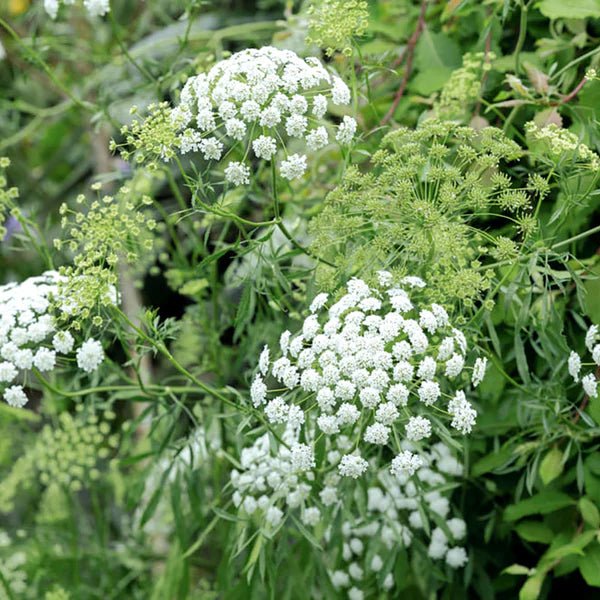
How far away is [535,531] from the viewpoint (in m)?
1.62

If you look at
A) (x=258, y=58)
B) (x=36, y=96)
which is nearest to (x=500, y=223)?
(x=258, y=58)

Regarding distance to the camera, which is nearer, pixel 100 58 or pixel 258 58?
pixel 258 58

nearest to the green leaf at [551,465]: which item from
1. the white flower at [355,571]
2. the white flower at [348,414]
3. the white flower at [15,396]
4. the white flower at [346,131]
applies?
the white flower at [355,571]

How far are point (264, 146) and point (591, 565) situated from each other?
1.03 m

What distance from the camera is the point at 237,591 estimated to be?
5.46ft

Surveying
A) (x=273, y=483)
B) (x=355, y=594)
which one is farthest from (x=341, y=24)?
(x=355, y=594)

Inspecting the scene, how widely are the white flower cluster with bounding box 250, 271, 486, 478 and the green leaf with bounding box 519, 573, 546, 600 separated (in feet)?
1.81

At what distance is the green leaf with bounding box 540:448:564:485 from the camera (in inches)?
58.3

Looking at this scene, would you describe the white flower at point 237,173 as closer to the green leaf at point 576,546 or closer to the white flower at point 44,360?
the white flower at point 44,360

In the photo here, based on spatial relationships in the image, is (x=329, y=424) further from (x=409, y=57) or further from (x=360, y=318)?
(x=409, y=57)

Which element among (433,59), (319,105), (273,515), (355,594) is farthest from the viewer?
(433,59)

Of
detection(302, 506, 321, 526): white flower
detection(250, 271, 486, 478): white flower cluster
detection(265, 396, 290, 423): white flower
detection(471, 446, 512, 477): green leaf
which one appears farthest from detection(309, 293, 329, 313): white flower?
detection(471, 446, 512, 477): green leaf

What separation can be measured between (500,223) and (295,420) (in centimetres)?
88

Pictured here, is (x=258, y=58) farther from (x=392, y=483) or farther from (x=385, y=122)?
(x=392, y=483)
